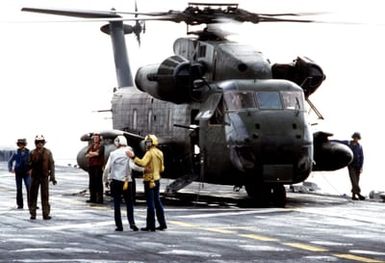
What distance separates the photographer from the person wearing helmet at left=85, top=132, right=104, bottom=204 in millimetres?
29125

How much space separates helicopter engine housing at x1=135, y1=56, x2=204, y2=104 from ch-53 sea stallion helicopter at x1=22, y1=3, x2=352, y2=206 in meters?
0.03

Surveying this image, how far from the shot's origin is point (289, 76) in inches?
1190

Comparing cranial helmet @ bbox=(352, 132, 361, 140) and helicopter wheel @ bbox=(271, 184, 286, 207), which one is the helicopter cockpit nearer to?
helicopter wheel @ bbox=(271, 184, 286, 207)

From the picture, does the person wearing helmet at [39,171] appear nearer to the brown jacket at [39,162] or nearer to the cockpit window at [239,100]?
the brown jacket at [39,162]

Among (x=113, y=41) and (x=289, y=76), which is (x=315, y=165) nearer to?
(x=289, y=76)

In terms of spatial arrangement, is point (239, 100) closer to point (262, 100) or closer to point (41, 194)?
point (262, 100)

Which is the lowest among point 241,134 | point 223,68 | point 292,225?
point 292,225

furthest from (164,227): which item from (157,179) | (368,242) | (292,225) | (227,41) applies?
(227,41)

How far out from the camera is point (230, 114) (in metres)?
27.5

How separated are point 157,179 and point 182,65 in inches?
318

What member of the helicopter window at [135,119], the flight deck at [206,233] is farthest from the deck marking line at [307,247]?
the helicopter window at [135,119]

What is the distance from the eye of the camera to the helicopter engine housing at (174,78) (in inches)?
1124

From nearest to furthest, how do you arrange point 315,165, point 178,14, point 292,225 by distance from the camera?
point 292,225, point 178,14, point 315,165

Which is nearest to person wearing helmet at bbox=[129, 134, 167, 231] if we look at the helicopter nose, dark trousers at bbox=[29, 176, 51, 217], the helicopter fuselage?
dark trousers at bbox=[29, 176, 51, 217]
